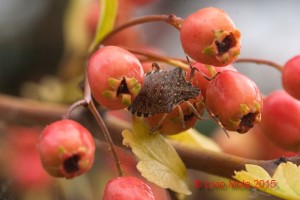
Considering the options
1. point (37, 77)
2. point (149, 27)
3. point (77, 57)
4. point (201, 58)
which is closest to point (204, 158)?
point (201, 58)

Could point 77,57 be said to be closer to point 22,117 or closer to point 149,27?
point 22,117

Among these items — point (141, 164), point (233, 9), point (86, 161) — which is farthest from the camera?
point (233, 9)

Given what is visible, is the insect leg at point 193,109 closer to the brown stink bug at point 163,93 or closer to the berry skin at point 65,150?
the brown stink bug at point 163,93

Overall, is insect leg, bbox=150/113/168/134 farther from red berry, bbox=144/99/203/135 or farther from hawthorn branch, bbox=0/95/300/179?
hawthorn branch, bbox=0/95/300/179

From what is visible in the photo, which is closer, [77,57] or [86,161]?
[86,161]

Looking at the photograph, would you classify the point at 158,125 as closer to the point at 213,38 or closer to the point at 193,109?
the point at 193,109

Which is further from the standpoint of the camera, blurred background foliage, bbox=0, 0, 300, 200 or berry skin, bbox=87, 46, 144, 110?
blurred background foliage, bbox=0, 0, 300, 200

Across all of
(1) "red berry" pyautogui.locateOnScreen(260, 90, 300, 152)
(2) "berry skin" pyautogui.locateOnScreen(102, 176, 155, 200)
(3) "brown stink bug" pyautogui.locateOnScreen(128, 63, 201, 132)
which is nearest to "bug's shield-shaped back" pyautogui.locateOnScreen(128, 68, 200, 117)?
(3) "brown stink bug" pyautogui.locateOnScreen(128, 63, 201, 132)
